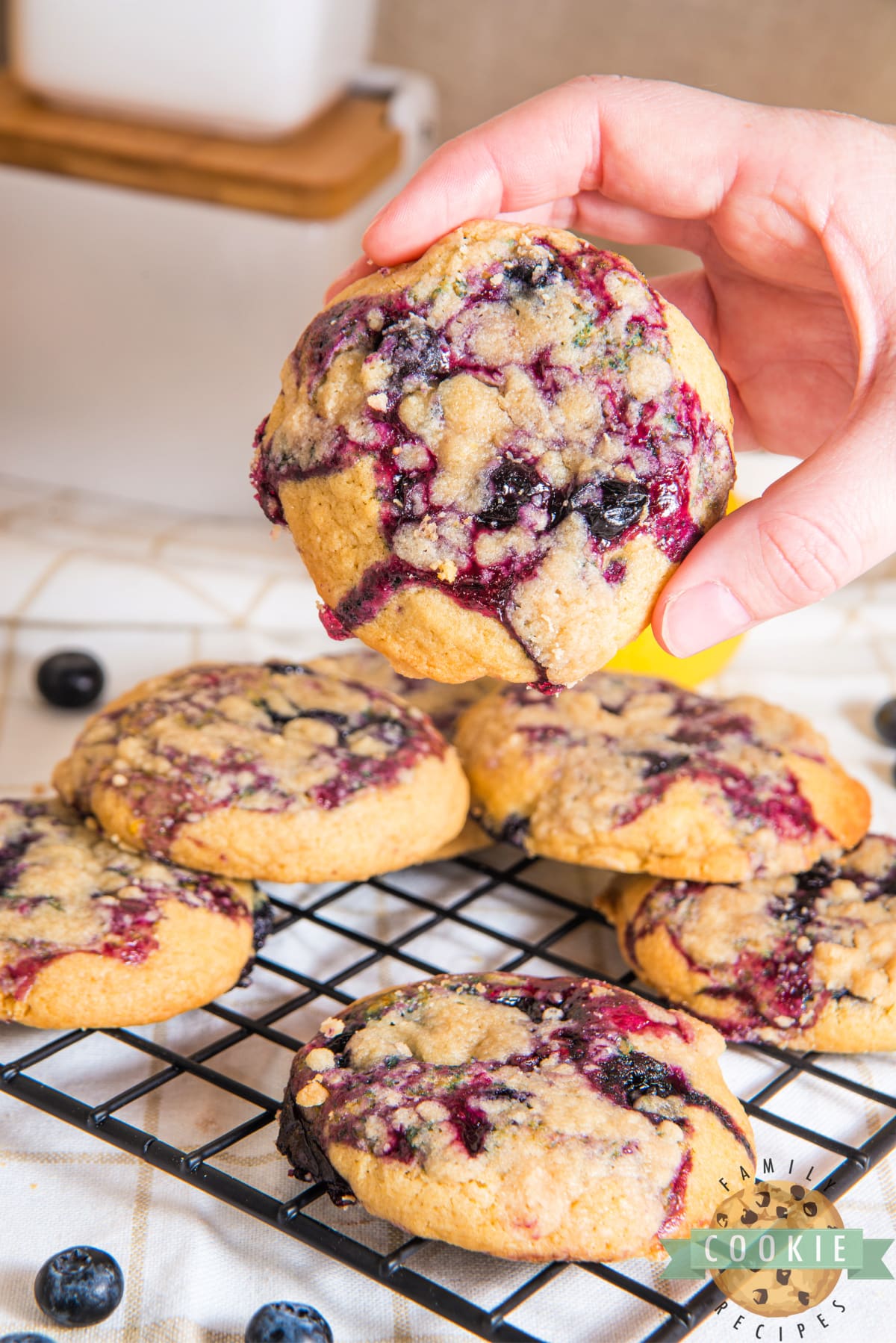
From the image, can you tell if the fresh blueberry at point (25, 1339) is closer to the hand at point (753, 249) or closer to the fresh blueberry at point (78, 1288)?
the fresh blueberry at point (78, 1288)

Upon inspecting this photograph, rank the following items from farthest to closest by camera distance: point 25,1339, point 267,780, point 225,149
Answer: point 225,149, point 267,780, point 25,1339

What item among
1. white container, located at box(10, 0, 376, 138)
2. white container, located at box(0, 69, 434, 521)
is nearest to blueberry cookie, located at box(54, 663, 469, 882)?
white container, located at box(0, 69, 434, 521)

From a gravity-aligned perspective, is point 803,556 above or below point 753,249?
below

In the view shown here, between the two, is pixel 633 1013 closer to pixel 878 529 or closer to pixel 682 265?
pixel 878 529

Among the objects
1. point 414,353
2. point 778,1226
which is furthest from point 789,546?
point 778,1226

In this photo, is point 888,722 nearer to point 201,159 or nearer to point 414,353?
point 414,353

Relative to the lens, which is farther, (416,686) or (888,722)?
(888,722)

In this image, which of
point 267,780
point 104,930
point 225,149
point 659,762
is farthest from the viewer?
point 225,149

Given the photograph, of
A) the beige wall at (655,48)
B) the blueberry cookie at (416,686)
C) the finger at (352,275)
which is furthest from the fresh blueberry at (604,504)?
the beige wall at (655,48)

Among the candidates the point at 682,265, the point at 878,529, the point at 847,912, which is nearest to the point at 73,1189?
the point at 847,912
